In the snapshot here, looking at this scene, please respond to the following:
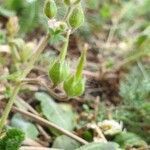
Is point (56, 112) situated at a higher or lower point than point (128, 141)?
higher

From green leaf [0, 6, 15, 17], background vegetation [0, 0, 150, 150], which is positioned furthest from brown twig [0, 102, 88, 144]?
green leaf [0, 6, 15, 17]

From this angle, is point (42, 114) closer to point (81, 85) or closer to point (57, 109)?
point (57, 109)

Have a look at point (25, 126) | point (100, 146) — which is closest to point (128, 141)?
point (100, 146)

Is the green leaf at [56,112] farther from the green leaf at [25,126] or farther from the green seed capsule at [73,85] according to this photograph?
the green seed capsule at [73,85]

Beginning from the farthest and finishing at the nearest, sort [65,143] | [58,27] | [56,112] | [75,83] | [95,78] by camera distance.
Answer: [95,78] < [56,112] < [65,143] < [75,83] < [58,27]

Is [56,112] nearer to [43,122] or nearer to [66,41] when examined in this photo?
[43,122]

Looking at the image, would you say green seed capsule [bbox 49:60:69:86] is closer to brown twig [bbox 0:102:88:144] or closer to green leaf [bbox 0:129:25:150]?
green leaf [bbox 0:129:25:150]
